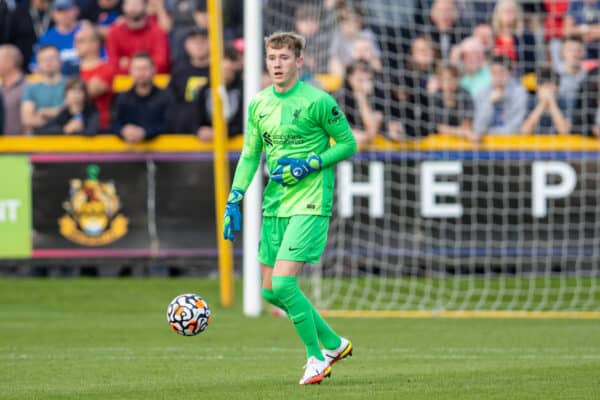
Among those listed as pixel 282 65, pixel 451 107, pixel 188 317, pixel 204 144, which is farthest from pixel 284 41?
pixel 451 107

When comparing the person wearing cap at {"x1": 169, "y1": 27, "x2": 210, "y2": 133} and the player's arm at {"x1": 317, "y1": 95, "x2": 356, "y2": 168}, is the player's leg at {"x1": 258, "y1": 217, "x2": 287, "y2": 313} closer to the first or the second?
the player's arm at {"x1": 317, "y1": 95, "x2": 356, "y2": 168}

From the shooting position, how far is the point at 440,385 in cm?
775

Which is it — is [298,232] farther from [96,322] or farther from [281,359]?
[96,322]

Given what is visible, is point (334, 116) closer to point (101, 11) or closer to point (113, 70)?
point (113, 70)

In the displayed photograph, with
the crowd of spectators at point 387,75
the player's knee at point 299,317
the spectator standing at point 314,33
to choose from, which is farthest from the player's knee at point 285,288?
the spectator standing at point 314,33

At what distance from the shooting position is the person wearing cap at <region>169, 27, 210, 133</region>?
15.6 m

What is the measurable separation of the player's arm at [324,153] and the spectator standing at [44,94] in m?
8.26

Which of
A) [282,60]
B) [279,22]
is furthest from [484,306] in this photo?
[282,60]

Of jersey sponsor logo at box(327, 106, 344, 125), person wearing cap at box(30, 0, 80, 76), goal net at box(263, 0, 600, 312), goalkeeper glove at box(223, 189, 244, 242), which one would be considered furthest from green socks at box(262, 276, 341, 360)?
person wearing cap at box(30, 0, 80, 76)

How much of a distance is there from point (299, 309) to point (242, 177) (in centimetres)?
98

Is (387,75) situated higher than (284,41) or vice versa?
(284,41)

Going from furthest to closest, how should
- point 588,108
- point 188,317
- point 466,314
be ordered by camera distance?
1. point 588,108
2. point 466,314
3. point 188,317

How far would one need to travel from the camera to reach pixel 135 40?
1662 centimetres

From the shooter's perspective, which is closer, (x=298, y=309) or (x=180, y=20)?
(x=298, y=309)
